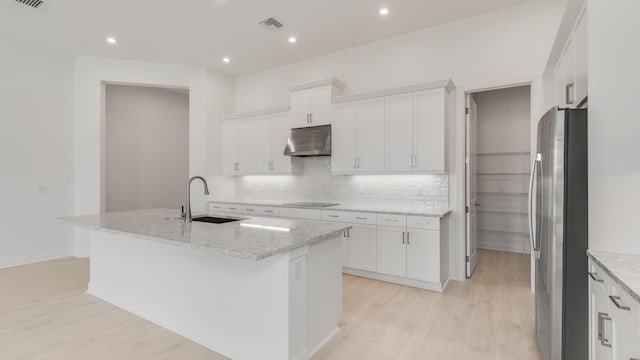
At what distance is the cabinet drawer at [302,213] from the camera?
4.25 metres

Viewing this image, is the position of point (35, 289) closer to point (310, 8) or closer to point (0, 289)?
point (0, 289)

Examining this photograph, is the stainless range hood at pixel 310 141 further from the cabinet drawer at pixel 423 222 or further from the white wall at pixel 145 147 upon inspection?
the white wall at pixel 145 147

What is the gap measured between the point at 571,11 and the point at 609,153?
3.74 ft

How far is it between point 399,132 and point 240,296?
2.74 m

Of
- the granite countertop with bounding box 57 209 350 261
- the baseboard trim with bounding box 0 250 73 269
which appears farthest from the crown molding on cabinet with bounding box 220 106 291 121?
the baseboard trim with bounding box 0 250 73 269

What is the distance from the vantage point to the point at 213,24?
3.93 m

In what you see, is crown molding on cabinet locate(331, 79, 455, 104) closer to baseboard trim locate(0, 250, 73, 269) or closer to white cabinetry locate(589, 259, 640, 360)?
white cabinetry locate(589, 259, 640, 360)

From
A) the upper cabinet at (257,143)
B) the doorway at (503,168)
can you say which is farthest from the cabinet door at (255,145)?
the doorway at (503,168)

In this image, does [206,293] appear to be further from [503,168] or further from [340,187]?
[503,168]

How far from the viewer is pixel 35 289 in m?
3.54

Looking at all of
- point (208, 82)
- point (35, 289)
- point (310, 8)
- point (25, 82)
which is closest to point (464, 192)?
point (310, 8)

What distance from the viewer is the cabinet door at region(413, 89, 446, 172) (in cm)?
364

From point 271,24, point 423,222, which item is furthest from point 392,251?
point 271,24

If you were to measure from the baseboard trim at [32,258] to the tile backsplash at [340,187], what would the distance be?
113 inches
